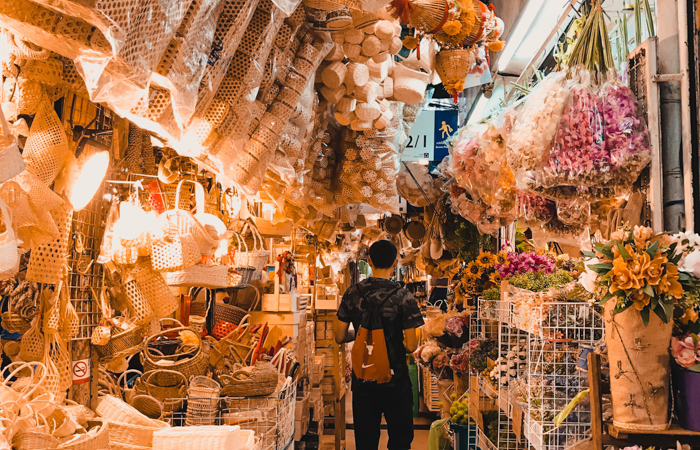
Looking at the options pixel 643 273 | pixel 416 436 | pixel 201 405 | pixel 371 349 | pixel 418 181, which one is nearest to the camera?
pixel 643 273

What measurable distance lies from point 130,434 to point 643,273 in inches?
→ 74.9

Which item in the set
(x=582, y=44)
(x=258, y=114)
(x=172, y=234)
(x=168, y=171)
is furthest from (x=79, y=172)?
(x=582, y=44)

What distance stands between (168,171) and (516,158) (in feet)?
6.21

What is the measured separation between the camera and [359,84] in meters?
3.02

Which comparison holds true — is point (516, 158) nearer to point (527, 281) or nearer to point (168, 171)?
point (527, 281)

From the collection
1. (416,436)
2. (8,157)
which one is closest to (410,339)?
(8,157)

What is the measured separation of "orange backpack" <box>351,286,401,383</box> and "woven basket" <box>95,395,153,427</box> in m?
1.86

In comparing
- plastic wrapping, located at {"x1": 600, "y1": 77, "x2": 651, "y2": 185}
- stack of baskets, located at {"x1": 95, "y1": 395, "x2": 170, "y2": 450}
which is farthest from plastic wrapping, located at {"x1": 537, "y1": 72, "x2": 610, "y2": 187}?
stack of baskets, located at {"x1": 95, "y1": 395, "x2": 170, "y2": 450}

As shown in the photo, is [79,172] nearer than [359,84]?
Yes

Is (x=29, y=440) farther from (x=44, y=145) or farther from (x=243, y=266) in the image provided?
(x=243, y=266)

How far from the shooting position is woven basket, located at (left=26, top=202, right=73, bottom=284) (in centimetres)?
195

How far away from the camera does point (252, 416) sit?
2932 millimetres

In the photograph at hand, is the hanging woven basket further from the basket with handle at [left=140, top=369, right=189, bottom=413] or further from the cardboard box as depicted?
the cardboard box

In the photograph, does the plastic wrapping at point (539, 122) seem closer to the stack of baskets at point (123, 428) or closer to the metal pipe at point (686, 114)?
the metal pipe at point (686, 114)
